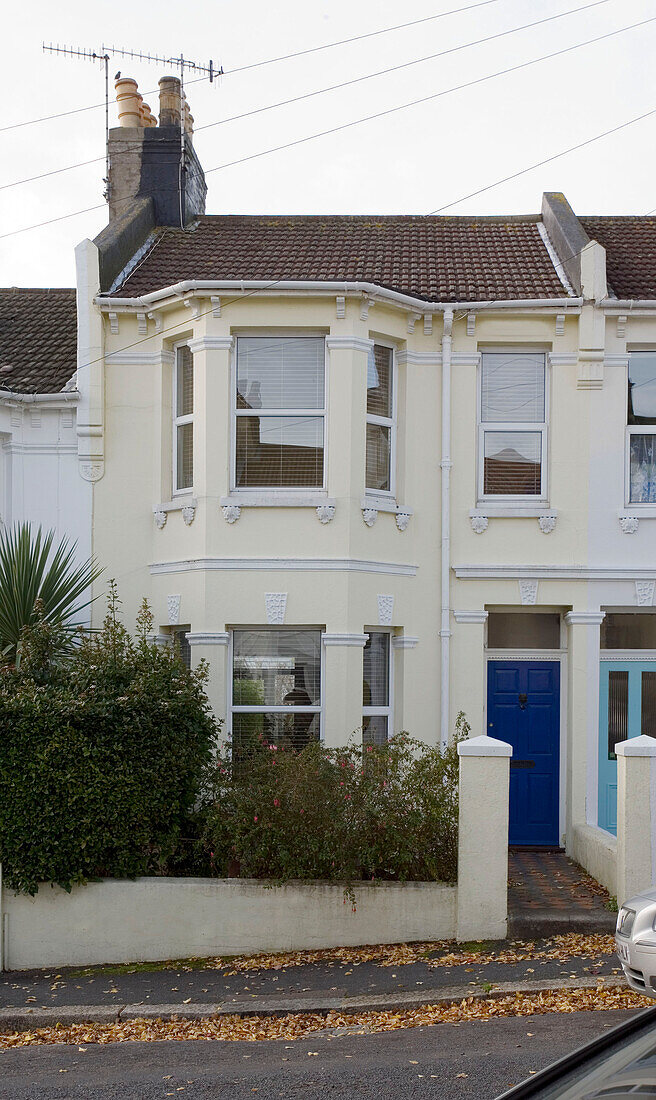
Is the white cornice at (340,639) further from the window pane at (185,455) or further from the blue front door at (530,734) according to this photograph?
the window pane at (185,455)

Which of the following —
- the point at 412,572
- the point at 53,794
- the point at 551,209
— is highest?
the point at 551,209

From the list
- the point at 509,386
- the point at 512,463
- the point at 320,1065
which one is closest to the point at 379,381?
the point at 509,386

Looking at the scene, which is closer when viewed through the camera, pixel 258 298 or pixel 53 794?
pixel 53 794

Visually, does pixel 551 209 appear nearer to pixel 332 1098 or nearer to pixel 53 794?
pixel 53 794

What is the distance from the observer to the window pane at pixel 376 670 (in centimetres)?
1254

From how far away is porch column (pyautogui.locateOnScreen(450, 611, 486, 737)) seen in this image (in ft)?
41.8

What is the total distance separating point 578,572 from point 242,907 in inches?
216

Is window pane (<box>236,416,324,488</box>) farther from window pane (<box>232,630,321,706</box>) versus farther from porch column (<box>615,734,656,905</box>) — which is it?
porch column (<box>615,734,656,905</box>)

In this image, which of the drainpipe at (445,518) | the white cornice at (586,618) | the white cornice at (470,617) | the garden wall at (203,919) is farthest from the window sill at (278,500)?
the garden wall at (203,919)

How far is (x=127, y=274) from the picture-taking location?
13.7 m

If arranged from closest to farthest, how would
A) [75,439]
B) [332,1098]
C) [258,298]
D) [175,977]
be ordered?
[332,1098], [175,977], [258,298], [75,439]

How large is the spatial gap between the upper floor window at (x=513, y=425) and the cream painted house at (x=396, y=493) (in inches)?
1.0

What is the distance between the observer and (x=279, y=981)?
8789 mm

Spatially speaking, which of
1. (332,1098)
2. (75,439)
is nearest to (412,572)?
(75,439)
